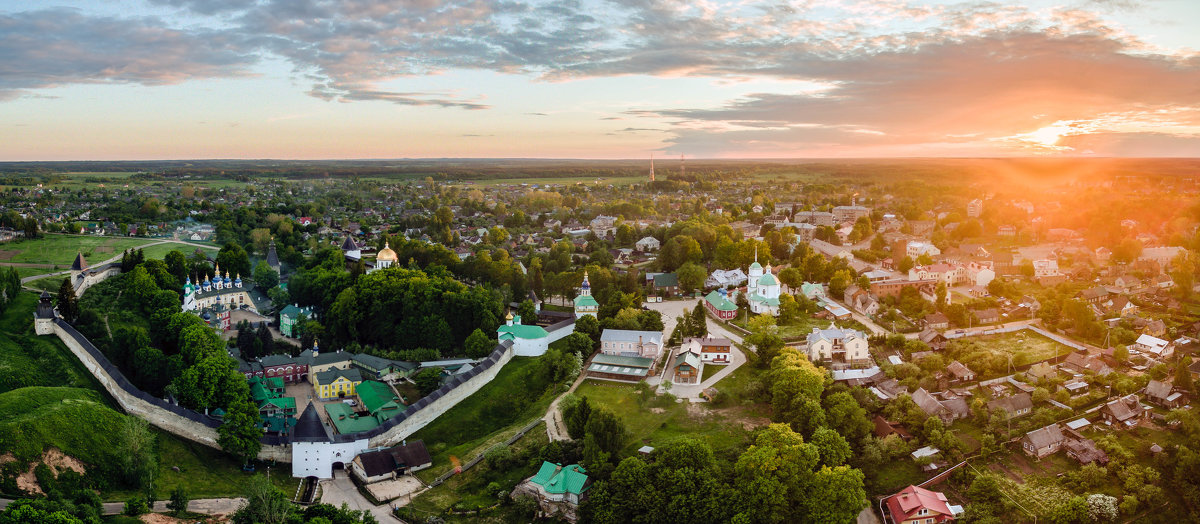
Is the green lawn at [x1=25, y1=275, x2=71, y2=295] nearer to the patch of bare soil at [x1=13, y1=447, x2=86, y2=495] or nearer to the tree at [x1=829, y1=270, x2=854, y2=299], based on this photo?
the patch of bare soil at [x1=13, y1=447, x2=86, y2=495]

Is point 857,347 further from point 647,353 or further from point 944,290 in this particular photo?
point 944,290

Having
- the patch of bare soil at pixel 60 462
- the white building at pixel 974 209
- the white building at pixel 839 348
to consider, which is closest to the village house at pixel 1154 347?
the white building at pixel 839 348

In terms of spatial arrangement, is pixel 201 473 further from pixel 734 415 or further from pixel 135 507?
pixel 734 415

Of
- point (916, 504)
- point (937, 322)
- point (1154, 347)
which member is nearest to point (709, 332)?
point (937, 322)

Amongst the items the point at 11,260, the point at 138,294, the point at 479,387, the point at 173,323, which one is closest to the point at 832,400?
the point at 479,387

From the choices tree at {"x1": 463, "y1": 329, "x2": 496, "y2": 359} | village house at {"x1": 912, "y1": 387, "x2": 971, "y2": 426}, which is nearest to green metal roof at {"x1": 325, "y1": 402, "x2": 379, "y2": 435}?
tree at {"x1": 463, "y1": 329, "x2": 496, "y2": 359}
